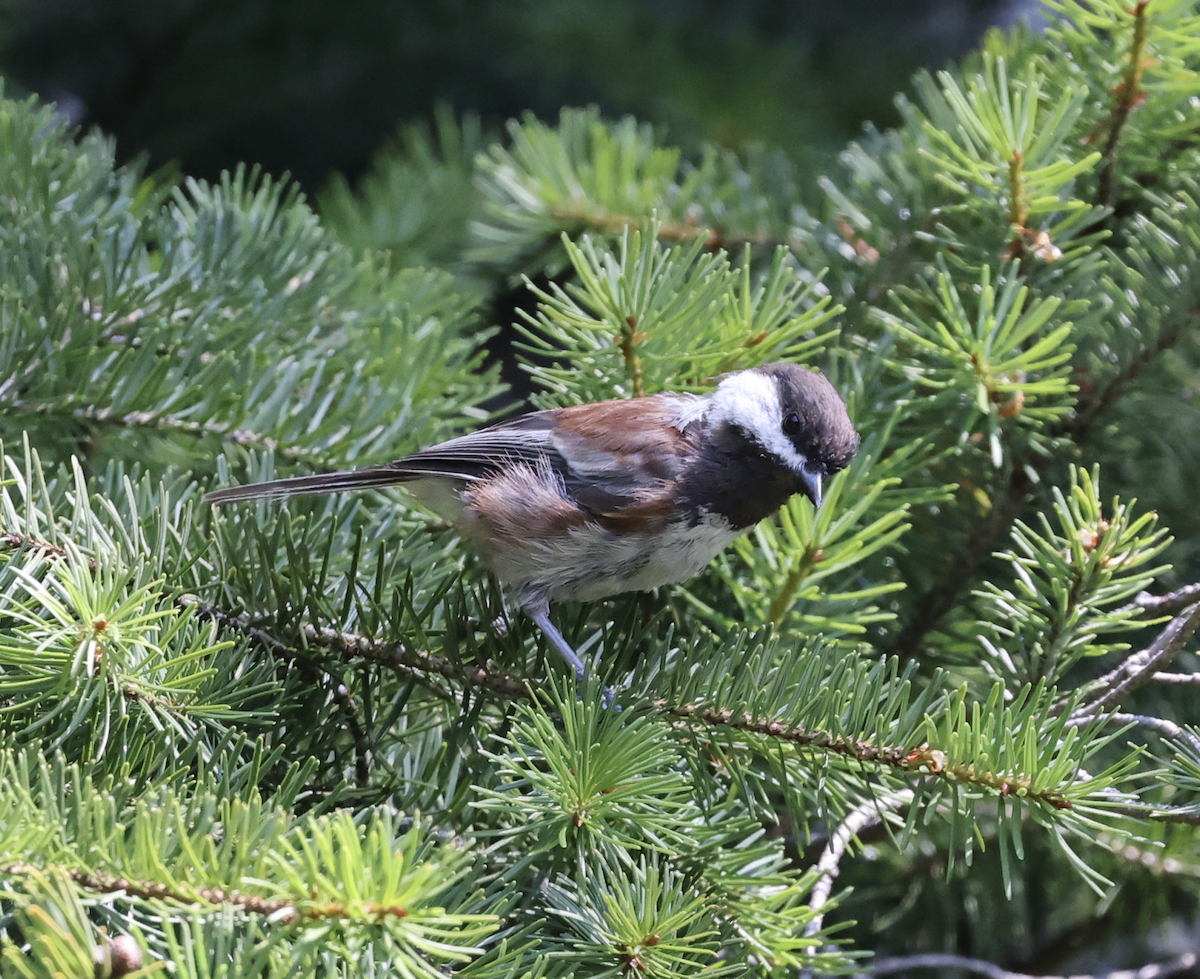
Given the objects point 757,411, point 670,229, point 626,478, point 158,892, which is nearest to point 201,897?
point 158,892

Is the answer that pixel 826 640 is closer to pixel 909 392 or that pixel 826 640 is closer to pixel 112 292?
pixel 909 392

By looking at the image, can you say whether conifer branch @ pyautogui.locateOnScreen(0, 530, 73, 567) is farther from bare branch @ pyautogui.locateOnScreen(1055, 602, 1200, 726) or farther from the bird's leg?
bare branch @ pyautogui.locateOnScreen(1055, 602, 1200, 726)

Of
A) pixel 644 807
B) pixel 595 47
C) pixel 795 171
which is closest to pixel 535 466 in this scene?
pixel 644 807

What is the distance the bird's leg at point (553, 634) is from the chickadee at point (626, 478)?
16 millimetres

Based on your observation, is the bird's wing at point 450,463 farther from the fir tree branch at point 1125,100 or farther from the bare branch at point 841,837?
the fir tree branch at point 1125,100

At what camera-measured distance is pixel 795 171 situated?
2.24m

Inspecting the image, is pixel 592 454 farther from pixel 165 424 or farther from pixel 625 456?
pixel 165 424

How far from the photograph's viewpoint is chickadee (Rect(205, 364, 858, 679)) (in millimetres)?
1502

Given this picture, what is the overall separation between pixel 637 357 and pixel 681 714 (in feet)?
1.72

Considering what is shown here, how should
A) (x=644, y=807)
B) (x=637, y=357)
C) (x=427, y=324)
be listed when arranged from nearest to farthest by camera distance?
(x=644, y=807) < (x=637, y=357) < (x=427, y=324)

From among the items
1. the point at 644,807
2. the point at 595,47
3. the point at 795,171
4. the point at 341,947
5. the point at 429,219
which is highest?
the point at 595,47

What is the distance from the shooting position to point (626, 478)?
1.66 meters

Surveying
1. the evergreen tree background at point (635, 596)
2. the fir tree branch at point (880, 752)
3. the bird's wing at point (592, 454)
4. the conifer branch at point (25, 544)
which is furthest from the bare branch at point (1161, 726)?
the conifer branch at point (25, 544)

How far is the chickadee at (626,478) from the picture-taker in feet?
4.93
